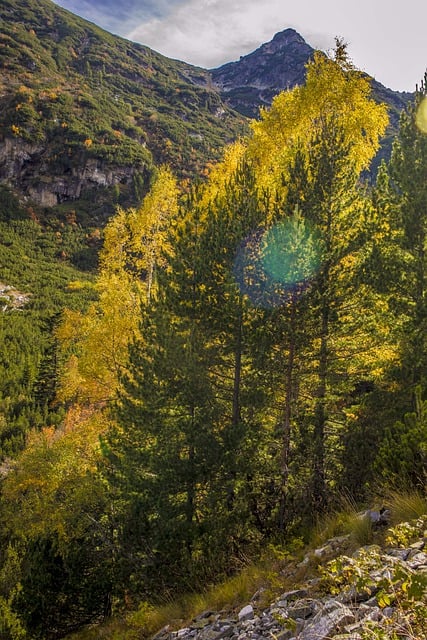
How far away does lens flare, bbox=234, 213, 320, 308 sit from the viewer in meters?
8.04

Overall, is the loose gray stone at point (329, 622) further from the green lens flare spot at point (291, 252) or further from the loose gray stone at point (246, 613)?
Result: the green lens flare spot at point (291, 252)

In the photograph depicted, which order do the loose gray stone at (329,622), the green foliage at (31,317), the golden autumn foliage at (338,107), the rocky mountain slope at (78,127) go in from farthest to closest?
the rocky mountain slope at (78,127)
the green foliage at (31,317)
the golden autumn foliage at (338,107)
the loose gray stone at (329,622)

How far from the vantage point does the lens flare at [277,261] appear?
8039 millimetres

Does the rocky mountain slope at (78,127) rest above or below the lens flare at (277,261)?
above

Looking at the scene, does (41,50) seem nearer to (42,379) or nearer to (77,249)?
(77,249)

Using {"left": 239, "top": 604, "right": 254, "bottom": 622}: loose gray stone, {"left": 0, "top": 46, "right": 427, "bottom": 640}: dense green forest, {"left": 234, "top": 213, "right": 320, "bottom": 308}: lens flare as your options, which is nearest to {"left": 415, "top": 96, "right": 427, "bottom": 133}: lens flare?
{"left": 0, "top": 46, "right": 427, "bottom": 640}: dense green forest

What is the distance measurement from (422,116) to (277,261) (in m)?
4.65

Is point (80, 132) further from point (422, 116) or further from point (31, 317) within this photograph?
point (422, 116)

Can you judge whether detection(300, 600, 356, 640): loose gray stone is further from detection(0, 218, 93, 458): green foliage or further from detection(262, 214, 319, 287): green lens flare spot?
detection(0, 218, 93, 458): green foliage

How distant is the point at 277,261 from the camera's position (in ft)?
27.0

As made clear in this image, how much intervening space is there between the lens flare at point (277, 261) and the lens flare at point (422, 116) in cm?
345

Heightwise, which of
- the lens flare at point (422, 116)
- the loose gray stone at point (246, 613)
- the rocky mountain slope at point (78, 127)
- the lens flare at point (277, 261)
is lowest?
the loose gray stone at point (246, 613)

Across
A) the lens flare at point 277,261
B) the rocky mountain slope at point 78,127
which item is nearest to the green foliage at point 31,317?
the lens flare at point 277,261

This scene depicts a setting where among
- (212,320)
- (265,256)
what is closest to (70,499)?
(212,320)
